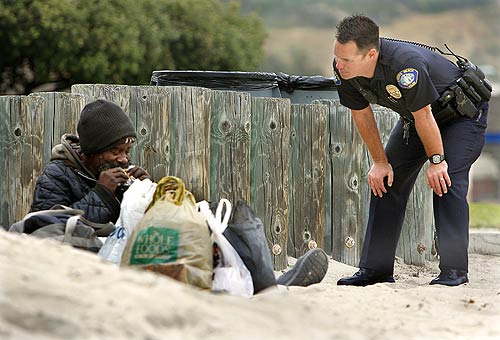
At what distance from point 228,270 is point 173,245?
342mm

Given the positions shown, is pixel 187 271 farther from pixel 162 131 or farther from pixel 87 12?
pixel 87 12

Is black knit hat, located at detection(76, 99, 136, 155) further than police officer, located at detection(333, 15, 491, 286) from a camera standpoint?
No

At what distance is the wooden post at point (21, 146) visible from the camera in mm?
6191

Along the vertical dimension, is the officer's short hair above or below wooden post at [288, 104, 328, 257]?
above

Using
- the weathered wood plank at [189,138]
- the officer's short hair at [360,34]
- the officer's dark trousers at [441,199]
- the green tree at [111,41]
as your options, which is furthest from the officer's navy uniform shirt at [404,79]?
the green tree at [111,41]

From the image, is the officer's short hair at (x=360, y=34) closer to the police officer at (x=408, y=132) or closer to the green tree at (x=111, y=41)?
the police officer at (x=408, y=132)

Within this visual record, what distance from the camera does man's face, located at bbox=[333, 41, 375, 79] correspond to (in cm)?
584

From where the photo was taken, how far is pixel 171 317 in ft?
11.5

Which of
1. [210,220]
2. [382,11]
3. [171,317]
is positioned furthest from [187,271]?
[382,11]

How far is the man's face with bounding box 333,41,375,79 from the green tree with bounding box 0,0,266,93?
1375 cm

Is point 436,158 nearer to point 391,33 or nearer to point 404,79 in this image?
point 404,79

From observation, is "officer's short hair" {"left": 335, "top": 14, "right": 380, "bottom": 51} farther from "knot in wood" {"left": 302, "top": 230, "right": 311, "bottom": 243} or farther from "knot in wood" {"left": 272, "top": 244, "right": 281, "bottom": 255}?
"knot in wood" {"left": 302, "top": 230, "right": 311, "bottom": 243}

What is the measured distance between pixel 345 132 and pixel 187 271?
305 cm

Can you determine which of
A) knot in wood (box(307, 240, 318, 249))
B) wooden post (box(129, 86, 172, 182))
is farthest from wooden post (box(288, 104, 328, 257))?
wooden post (box(129, 86, 172, 182))
